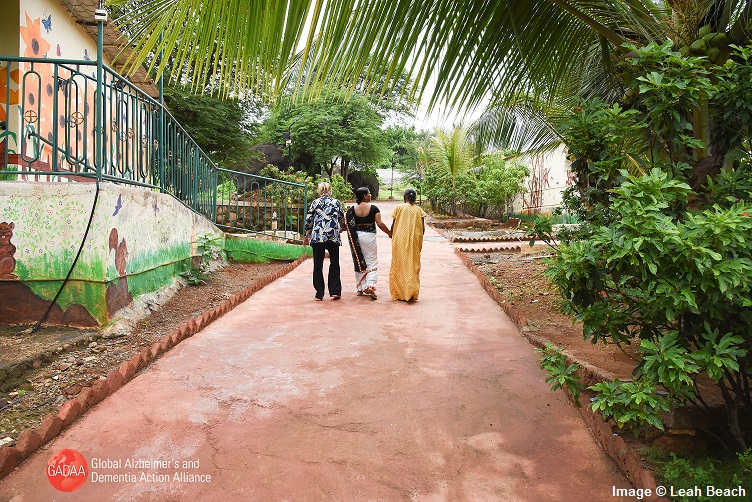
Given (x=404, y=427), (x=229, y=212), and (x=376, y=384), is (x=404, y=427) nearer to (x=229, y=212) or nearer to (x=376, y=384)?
(x=376, y=384)

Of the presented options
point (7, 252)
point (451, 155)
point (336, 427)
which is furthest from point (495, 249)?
point (451, 155)

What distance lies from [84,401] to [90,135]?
238 inches

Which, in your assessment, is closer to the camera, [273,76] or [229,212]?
[273,76]

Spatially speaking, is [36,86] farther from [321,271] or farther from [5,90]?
[321,271]

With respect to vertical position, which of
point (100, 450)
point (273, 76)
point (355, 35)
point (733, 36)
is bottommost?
point (100, 450)

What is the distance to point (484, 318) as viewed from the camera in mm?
5891

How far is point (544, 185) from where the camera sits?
1881cm

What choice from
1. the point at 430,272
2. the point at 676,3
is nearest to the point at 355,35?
the point at 676,3

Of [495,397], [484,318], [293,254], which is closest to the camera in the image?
[495,397]

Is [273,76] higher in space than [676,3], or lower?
lower

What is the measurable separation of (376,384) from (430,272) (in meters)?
5.57

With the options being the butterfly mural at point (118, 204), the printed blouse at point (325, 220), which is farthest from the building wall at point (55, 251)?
the printed blouse at point (325, 220)

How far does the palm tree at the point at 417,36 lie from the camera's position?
1.81 metres

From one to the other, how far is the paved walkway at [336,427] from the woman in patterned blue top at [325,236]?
1737 millimetres
